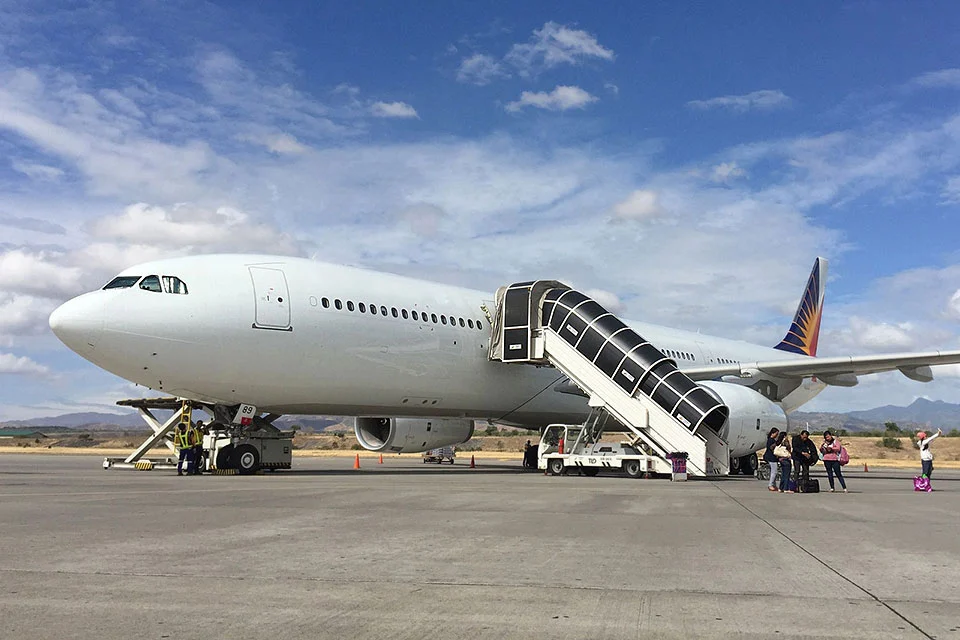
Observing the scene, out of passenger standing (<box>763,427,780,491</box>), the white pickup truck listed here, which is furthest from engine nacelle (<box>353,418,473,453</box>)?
the white pickup truck

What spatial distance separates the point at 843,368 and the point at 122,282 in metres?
18.7

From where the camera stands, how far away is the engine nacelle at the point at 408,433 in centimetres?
2123

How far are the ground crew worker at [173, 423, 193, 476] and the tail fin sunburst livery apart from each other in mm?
27220

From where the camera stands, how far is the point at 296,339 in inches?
682

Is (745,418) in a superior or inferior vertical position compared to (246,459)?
superior

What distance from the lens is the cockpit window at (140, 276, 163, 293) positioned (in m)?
16.3

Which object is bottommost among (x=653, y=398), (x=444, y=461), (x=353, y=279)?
(x=444, y=461)

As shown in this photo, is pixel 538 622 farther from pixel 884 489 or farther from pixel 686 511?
pixel 884 489

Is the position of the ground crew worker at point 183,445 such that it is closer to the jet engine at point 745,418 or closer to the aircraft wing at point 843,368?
the jet engine at point 745,418

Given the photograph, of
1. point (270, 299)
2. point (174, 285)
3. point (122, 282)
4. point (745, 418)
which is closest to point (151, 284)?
point (174, 285)

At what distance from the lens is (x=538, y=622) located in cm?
456

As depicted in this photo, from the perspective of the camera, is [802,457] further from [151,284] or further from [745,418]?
[151,284]

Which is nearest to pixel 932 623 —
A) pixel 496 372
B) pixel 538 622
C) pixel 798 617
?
pixel 798 617

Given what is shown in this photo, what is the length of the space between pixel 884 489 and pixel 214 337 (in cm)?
1362
